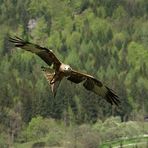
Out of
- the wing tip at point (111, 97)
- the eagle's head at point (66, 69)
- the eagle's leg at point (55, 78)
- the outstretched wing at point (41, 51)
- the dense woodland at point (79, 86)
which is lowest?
the wing tip at point (111, 97)

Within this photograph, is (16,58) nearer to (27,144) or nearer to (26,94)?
(26,94)

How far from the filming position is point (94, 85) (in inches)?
855

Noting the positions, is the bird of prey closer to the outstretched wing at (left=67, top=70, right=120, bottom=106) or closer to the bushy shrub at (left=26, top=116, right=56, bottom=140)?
the outstretched wing at (left=67, top=70, right=120, bottom=106)

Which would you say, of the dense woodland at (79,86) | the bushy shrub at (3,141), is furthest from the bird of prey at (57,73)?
the dense woodland at (79,86)

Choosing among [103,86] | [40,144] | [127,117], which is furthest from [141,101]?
[103,86]

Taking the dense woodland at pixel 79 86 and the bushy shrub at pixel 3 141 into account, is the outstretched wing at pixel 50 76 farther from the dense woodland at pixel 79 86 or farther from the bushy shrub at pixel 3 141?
the dense woodland at pixel 79 86

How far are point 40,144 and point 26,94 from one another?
3954cm

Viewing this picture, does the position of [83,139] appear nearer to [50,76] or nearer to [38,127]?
[38,127]

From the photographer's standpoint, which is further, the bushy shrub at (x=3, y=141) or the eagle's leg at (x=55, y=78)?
the bushy shrub at (x=3, y=141)

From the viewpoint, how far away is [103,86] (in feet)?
72.0

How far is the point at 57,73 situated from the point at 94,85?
1.91 meters

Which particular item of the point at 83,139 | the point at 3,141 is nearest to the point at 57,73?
the point at 83,139

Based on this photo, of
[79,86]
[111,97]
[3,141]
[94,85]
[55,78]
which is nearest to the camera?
[55,78]

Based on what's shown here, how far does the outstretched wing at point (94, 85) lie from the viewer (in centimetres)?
2083
